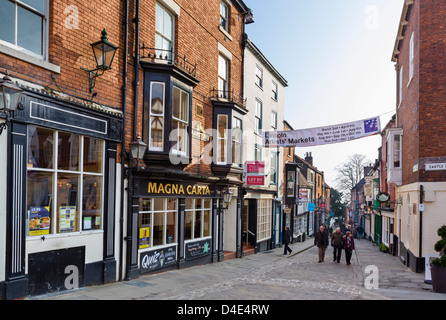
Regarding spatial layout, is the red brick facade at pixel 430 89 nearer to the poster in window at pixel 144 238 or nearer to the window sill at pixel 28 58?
the poster in window at pixel 144 238

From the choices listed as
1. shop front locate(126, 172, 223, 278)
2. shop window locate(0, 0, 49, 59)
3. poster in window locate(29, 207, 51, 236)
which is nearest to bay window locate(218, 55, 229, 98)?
shop front locate(126, 172, 223, 278)

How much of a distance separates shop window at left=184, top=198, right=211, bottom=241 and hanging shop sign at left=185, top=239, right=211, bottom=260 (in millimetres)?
236

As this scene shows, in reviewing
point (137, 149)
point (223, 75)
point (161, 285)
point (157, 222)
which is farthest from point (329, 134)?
point (161, 285)

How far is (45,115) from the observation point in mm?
7895

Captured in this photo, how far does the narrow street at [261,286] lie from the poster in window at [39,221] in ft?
4.38

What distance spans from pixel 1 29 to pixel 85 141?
2986mm

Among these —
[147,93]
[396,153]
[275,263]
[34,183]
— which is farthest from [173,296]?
[396,153]

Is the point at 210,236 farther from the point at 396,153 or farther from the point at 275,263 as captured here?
the point at 396,153

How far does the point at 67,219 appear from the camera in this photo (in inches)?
341

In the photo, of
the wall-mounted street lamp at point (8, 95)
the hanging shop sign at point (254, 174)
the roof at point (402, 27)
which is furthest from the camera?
the hanging shop sign at point (254, 174)

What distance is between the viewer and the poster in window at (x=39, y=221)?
25.3ft

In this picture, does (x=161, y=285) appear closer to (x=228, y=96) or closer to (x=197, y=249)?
(x=197, y=249)

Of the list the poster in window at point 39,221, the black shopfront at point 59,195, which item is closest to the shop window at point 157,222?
the black shopfront at point 59,195

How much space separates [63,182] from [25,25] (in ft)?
11.3
